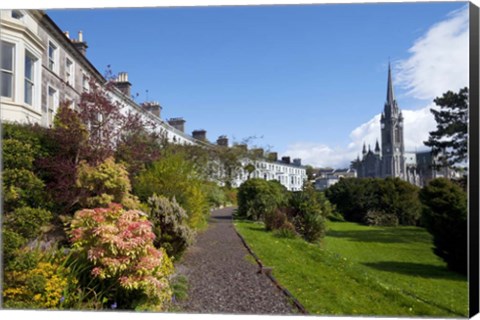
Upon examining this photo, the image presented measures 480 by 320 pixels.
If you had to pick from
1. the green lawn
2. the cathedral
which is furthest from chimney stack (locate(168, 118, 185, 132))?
the cathedral

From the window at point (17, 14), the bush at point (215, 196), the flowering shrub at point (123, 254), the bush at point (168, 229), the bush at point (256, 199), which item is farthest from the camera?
the bush at point (215, 196)

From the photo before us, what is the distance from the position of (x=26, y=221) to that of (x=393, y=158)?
4.16 m

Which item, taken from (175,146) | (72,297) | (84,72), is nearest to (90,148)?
(84,72)

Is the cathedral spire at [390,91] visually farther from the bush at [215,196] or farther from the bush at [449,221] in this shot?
the bush at [215,196]

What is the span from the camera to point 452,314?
3883mm

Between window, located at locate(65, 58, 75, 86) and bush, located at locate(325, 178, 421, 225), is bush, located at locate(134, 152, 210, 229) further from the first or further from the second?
bush, located at locate(325, 178, 421, 225)

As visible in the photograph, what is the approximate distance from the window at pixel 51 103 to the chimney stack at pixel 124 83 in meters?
1.18

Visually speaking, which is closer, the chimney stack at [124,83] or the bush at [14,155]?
the bush at [14,155]

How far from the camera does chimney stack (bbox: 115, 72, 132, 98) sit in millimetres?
5399

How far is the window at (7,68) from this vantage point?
589 cm

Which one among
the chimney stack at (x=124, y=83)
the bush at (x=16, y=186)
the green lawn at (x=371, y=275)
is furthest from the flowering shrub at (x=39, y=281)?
the chimney stack at (x=124, y=83)

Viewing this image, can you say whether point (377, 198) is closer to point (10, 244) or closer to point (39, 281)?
point (39, 281)

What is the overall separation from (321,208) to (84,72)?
572 centimetres

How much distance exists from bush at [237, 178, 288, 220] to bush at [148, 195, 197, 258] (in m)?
3.89
